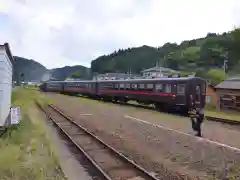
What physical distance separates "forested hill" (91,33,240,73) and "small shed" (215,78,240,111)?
2033 inches

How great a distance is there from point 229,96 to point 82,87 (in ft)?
92.3

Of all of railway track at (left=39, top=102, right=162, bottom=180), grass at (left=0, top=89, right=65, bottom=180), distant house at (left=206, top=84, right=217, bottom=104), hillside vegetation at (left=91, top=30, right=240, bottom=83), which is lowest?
railway track at (left=39, top=102, right=162, bottom=180)

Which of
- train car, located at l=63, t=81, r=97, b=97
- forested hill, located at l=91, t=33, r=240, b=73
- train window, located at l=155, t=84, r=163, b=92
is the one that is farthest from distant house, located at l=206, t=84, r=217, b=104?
forested hill, located at l=91, t=33, r=240, b=73

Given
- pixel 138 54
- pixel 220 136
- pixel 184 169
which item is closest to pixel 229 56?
Result: pixel 138 54

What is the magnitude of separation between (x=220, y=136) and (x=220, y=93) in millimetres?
15523

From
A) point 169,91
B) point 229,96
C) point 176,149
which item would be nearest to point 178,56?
point 229,96

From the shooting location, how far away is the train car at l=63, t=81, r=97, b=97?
4636 cm

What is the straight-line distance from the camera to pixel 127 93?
33.3 m

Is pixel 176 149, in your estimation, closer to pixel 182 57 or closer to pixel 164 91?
pixel 164 91

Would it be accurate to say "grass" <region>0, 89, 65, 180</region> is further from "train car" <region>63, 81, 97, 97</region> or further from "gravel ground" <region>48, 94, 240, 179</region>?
"train car" <region>63, 81, 97, 97</region>

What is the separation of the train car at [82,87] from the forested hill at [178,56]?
40.1 metres

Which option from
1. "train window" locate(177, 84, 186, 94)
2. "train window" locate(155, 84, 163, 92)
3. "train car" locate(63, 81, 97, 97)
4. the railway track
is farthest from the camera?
"train car" locate(63, 81, 97, 97)

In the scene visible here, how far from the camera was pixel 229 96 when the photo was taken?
2811 cm

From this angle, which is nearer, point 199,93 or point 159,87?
point 199,93
